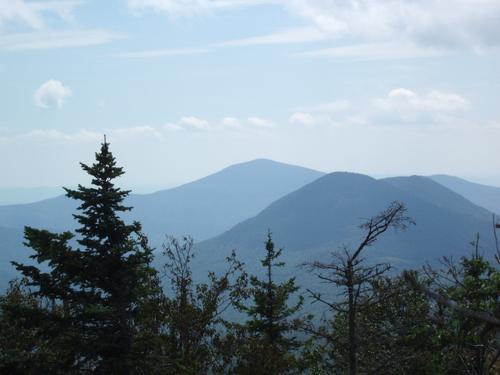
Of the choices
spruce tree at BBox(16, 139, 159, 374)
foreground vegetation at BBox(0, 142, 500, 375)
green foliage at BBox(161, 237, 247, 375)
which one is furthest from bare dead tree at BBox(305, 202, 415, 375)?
spruce tree at BBox(16, 139, 159, 374)

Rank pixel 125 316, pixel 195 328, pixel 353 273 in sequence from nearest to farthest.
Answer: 1. pixel 353 273
2. pixel 125 316
3. pixel 195 328

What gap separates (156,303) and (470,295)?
1188cm

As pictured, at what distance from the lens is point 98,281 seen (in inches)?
758

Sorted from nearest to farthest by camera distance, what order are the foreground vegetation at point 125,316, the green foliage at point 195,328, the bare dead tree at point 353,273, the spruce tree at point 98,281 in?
the bare dead tree at point 353,273, the foreground vegetation at point 125,316, the spruce tree at point 98,281, the green foliage at point 195,328

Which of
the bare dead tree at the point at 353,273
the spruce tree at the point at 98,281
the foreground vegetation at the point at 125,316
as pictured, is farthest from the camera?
the spruce tree at the point at 98,281

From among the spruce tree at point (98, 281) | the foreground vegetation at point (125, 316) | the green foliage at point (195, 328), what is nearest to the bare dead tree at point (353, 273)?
the foreground vegetation at point (125, 316)

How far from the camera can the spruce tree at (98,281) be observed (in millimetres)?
18328

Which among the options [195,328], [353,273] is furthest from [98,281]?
[353,273]

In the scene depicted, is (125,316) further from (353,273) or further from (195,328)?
(353,273)

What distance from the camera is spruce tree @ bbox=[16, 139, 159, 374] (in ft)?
60.1

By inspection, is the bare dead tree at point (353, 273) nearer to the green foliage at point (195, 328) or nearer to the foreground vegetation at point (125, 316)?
the foreground vegetation at point (125, 316)

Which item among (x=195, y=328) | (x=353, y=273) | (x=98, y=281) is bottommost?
(x=195, y=328)

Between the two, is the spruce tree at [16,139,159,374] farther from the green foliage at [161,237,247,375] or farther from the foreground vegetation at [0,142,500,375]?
the green foliage at [161,237,247,375]

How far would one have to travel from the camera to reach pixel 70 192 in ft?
63.8
